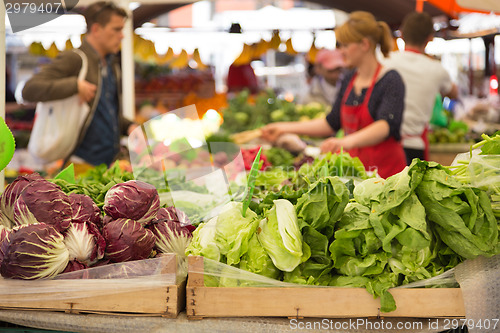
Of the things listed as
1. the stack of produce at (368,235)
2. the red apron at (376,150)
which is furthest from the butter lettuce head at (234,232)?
the red apron at (376,150)

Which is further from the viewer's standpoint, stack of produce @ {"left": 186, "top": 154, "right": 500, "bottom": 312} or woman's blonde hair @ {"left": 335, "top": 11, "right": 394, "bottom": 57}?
woman's blonde hair @ {"left": 335, "top": 11, "right": 394, "bottom": 57}

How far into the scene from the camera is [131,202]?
1840mm

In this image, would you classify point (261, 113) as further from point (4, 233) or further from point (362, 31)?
point (4, 233)

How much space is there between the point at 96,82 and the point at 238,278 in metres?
3.08

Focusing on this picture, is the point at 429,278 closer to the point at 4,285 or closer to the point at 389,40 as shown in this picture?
Result: the point at 4,285

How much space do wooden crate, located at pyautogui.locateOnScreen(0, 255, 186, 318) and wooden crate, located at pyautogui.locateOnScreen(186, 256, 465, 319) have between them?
0.62 ft

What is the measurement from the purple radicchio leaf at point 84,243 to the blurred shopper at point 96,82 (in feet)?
8.42

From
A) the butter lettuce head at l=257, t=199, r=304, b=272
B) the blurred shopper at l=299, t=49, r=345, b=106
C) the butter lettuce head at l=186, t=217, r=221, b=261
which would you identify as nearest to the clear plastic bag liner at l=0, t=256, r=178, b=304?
the butter lettuce head at l=186, t=217, r=221, b=261

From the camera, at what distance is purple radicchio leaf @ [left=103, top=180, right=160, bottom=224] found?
1831 mm

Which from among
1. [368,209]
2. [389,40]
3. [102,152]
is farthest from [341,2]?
[368,209]

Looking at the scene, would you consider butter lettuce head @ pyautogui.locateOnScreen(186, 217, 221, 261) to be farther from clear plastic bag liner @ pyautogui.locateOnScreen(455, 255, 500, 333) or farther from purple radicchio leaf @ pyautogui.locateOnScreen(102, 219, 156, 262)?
clear plastic bag liner @ pyautogui.locateOnScreen(455, 255, 500, 333)

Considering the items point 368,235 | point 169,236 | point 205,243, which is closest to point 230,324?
point 205,243

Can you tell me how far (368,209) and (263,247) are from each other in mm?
379

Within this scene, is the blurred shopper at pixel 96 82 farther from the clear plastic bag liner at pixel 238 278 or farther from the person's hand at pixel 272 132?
the clear plastic bag liner at pixel 238 278
